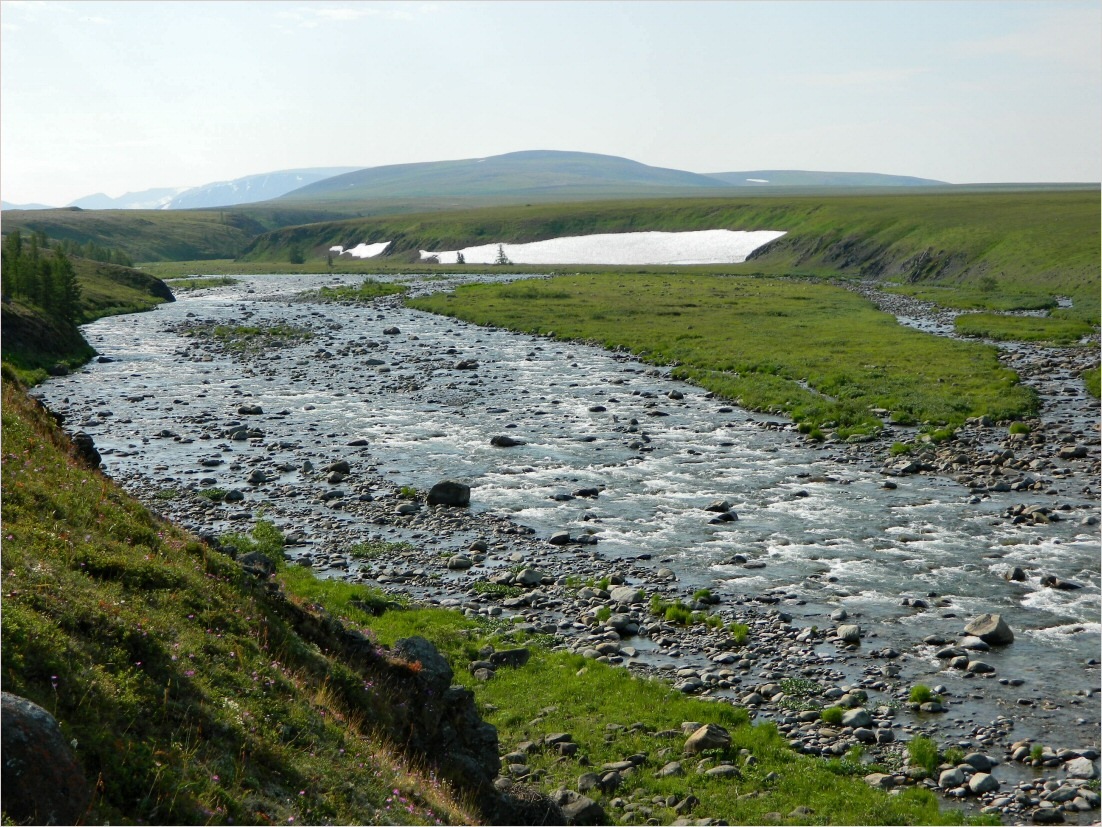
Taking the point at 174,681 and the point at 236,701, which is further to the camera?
the point at 236,701

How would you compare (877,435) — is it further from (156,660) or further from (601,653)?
(156,660)

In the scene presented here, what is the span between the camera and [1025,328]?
63.5 metres

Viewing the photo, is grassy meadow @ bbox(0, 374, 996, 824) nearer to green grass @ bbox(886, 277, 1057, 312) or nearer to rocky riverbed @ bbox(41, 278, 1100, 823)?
rocky riverbed @ bbox(41, 278, 1100, 823)

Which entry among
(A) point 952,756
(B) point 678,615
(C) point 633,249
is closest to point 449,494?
(B) point 678,615

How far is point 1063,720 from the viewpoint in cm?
1680

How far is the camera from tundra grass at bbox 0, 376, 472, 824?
957cm

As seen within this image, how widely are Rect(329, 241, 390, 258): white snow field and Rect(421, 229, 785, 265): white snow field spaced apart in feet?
42.3

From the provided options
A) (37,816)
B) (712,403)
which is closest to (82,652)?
(37,816)

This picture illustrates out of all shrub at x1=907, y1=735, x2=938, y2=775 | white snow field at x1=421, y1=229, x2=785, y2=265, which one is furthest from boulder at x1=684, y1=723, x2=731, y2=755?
white snow field at x1=421, y1=229, x2=785, y2=265

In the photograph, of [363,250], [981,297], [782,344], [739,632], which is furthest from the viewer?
[363,250]

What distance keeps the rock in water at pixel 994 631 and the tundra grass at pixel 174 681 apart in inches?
510

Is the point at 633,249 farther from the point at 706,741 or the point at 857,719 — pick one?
the point at 706,741

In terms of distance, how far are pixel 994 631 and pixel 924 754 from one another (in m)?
5.48

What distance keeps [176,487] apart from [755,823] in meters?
Answer: 23.6
